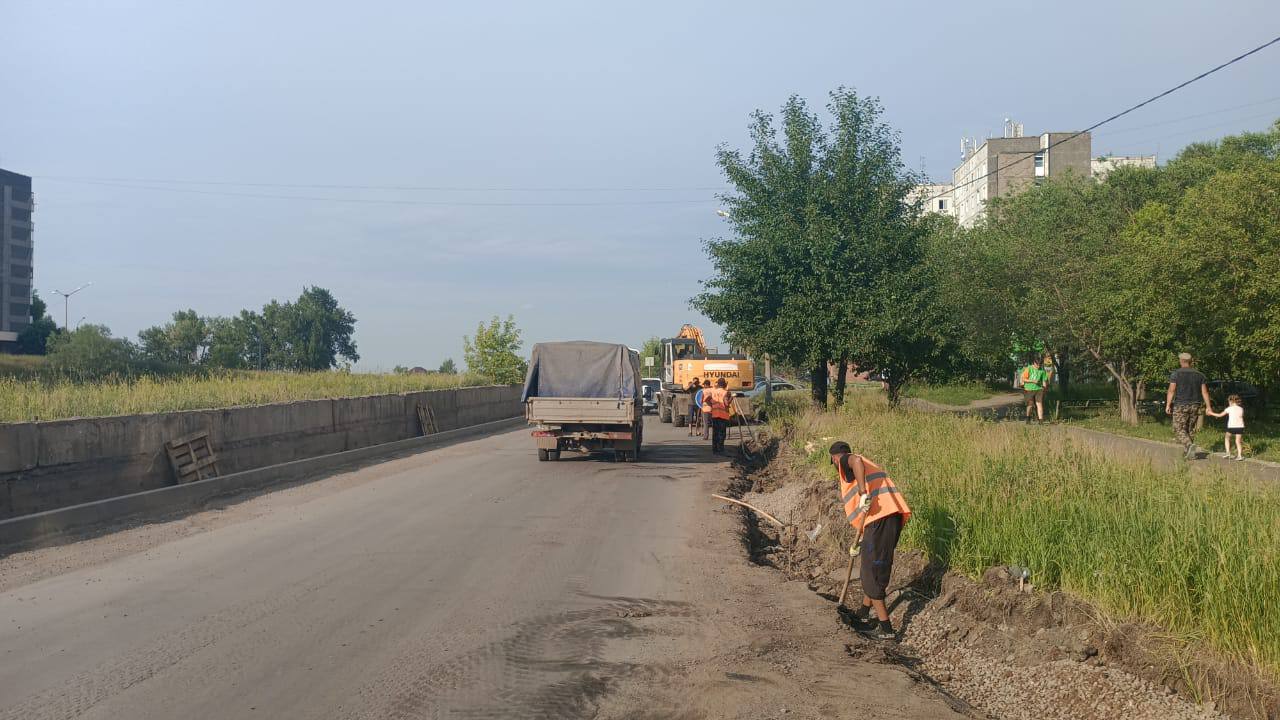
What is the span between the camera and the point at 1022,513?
808 cm

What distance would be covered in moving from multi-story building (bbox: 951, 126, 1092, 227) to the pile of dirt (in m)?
66.7

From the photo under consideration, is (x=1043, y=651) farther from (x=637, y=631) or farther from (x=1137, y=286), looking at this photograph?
(x=1137, y=286)

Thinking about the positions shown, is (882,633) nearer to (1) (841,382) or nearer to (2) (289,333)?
(1) (841,382)

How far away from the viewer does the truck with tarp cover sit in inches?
776

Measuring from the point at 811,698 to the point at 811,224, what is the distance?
828 inches

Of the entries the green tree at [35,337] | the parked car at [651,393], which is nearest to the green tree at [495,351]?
the parked car at [651,393]

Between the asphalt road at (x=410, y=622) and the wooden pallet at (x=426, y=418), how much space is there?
13.7 metres

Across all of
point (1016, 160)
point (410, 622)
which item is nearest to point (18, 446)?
point (410, 622)

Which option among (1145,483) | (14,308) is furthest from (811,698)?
(14,308)

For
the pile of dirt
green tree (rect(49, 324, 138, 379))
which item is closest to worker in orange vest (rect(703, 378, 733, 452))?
the pile of dirt

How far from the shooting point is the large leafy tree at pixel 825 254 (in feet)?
82.1

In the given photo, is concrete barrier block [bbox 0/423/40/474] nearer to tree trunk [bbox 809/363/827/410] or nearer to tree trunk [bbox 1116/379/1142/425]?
tree trunk [bbox 809/363/827/410]

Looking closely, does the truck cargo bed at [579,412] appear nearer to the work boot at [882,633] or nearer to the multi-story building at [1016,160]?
the work boot at [882,633]

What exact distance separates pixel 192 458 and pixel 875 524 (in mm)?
10992
